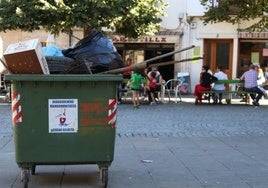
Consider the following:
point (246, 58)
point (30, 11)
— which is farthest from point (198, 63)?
point (30, 11)

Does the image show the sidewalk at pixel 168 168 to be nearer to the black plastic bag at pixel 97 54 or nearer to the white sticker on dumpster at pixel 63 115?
the white sticker on dumpster at pixel 63 115

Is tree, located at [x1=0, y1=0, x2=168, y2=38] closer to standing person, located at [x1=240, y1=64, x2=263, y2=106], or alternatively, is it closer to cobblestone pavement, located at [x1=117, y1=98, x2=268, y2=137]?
cobblestone pavement, located at [x1=117, y1=98, x2=268, y2=137]

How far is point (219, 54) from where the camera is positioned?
27953 mm

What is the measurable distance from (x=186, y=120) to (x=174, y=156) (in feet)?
18.6

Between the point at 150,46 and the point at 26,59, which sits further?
→ the point at 150,46

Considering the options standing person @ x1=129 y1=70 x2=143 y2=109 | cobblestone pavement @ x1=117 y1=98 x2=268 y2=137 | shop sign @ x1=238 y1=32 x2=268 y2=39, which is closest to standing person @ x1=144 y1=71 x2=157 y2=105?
standing person @ x1=129 y1=70 x2=143 y2=109

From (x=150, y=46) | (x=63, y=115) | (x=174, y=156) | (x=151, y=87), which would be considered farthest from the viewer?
(x=150, y=46)

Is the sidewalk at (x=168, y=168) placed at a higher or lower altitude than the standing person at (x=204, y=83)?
lower

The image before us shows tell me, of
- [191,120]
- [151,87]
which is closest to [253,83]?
[151,87]

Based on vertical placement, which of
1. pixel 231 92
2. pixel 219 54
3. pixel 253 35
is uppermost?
pixel 253 35

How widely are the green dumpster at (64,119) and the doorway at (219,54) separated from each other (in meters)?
21.9

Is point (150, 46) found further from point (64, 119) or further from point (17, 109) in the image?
point (17, 109)

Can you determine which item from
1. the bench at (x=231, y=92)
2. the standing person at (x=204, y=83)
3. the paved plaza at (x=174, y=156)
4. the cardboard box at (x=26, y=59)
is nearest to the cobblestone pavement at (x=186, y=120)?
the paved plaza at (x=174, y=156)

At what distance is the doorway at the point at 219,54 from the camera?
27828mm
